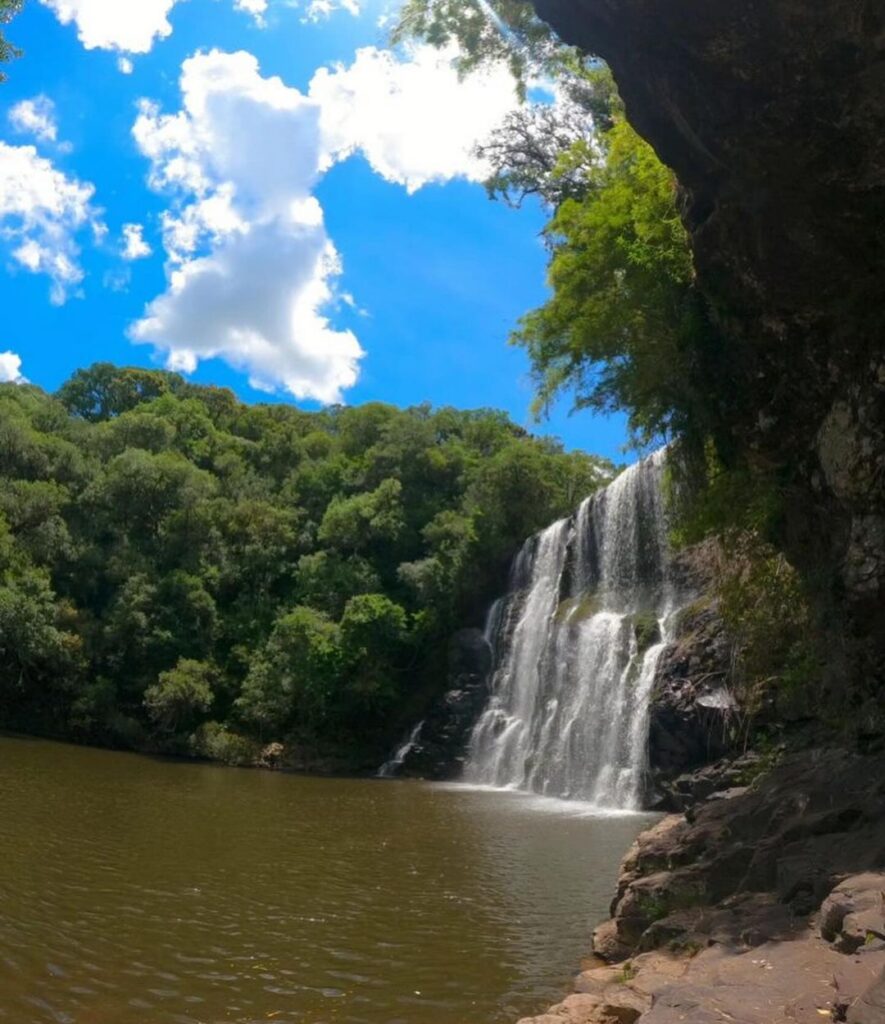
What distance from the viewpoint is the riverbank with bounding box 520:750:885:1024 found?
499 cm

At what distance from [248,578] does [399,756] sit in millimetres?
13870

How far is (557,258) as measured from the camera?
14.2 meters

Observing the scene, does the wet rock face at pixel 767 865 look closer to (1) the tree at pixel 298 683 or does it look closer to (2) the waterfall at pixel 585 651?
(2) the waterfall at pixel 585 651

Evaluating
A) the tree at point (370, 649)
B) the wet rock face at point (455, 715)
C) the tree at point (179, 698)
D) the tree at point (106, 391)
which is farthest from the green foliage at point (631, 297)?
the tree at point (106, 391)

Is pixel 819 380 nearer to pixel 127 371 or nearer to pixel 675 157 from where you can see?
pixel 675 157

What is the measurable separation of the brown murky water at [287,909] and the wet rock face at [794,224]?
16.7 ft

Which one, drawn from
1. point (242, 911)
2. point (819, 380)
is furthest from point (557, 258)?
point (242, 911)

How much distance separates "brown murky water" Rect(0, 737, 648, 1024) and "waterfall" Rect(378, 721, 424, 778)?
34.8 ft

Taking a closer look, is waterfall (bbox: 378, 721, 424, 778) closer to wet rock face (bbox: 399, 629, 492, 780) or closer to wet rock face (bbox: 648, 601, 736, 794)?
wet rock face (bbox: 399, 629, 492, 780)

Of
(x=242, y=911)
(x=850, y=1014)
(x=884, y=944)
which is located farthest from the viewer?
(x=242, y=911)

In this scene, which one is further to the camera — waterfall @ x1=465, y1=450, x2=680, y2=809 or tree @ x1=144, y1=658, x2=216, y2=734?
tree @ x1=144, y1=658, x2=216, y2=734

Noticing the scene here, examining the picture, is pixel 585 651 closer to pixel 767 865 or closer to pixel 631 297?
pixel 631 297

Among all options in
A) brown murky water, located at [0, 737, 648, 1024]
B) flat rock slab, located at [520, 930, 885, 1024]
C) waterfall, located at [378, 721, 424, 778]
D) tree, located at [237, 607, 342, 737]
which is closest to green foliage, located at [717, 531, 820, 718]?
brown murky water, located at [0, 737, 648, 1024]

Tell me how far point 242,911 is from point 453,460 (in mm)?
34140
